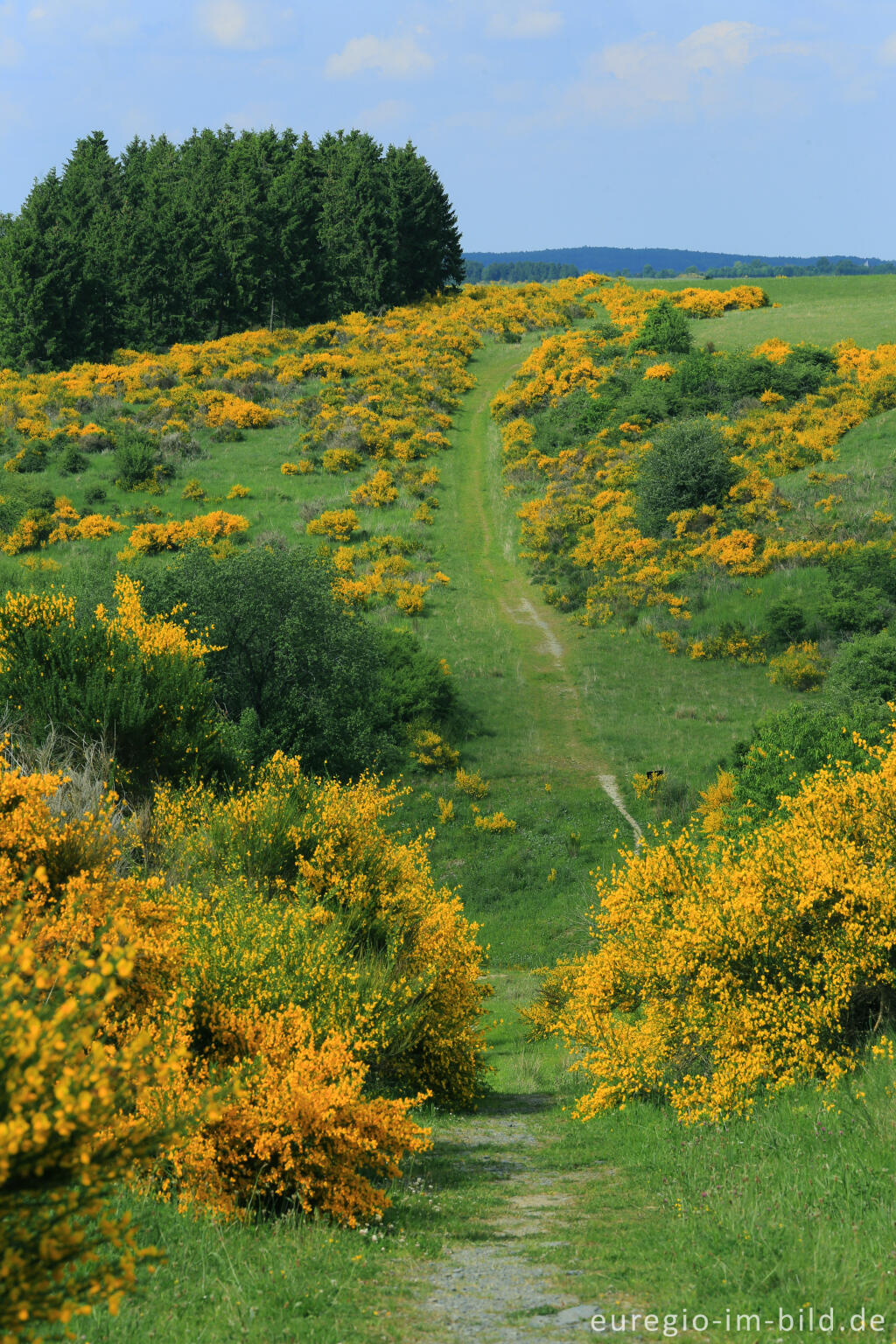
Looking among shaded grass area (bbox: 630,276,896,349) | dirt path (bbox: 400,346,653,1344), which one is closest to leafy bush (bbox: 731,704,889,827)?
dirt path (bbox: 400,346,653,1344)

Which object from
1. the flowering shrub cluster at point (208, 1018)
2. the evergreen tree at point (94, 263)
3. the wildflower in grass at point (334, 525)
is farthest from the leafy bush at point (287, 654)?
the evergreen tree at point (94, 263)

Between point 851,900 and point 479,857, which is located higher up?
point 851,900

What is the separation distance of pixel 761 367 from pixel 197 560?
32.7 meters

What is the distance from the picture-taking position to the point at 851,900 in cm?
894

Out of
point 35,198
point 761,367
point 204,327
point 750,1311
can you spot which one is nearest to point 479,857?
point 750,1311

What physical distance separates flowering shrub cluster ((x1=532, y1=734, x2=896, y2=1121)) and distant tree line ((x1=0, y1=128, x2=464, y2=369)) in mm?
57831

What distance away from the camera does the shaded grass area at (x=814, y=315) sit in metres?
55.7

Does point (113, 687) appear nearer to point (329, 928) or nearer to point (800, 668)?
point (329, 928)

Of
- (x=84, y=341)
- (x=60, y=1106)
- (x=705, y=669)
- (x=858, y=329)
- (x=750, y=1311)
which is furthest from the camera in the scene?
(x=84, y=341)

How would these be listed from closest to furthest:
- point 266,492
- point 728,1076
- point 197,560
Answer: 1. point 728,1076
2. point 197,560
3. point 266,492

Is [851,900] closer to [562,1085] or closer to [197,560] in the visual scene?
[562,1085]

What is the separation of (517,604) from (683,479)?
8320 mm

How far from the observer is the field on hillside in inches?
208

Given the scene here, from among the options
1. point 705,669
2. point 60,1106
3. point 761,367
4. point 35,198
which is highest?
point 35,198
